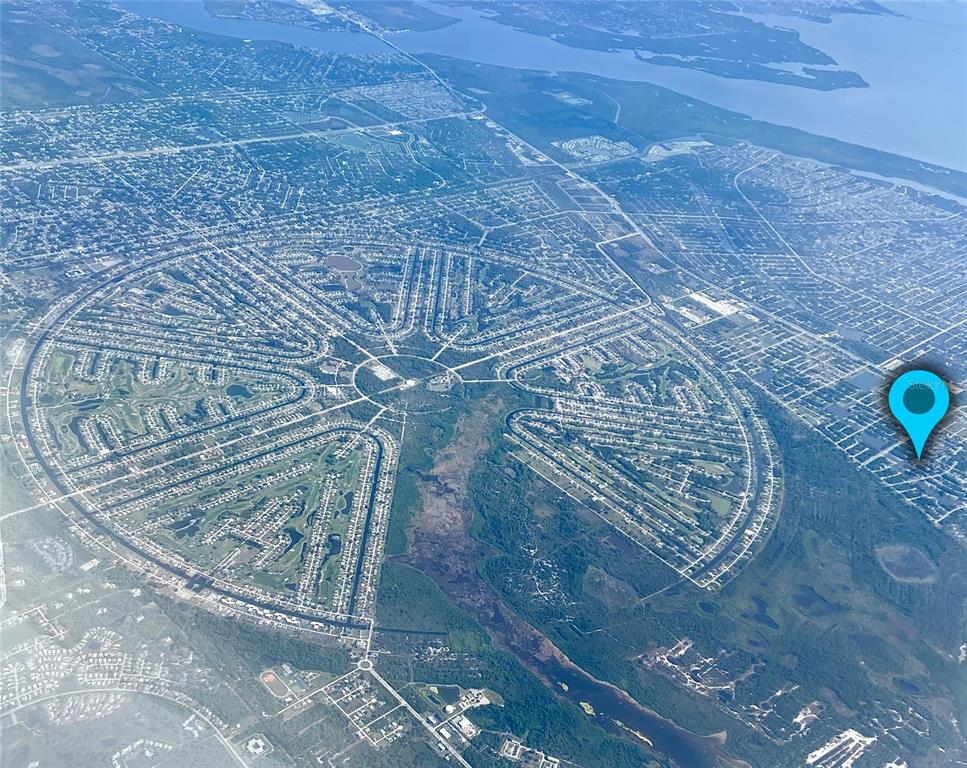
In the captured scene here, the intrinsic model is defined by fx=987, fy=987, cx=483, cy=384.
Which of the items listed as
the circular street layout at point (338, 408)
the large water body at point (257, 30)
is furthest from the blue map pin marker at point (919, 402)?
the large water body at point (257, 30)

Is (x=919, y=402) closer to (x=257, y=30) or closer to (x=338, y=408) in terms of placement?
(x=338, y=408)

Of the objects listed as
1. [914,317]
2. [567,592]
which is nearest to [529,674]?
[567,592]

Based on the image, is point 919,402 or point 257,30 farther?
point 257,30

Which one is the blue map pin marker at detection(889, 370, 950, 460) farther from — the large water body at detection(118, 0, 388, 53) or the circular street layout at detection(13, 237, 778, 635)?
the large water body at detection(118, 0, 388, 53)

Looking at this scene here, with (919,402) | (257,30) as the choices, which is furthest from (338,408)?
(257,30)

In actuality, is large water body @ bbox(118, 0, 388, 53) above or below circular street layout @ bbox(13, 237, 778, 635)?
above

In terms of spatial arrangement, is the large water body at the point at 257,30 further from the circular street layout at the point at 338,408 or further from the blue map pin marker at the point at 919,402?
the blue map pin marker at the point at 919,402

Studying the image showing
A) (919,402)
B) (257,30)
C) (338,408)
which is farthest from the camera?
(257,30)

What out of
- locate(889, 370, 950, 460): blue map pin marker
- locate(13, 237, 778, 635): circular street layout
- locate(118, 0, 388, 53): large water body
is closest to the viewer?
locate(889, 370, 950, 460): blue map pin marker

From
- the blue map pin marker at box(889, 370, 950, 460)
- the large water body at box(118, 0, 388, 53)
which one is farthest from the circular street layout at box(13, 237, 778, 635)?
the large water body at box(118, 0, 388, 53)
